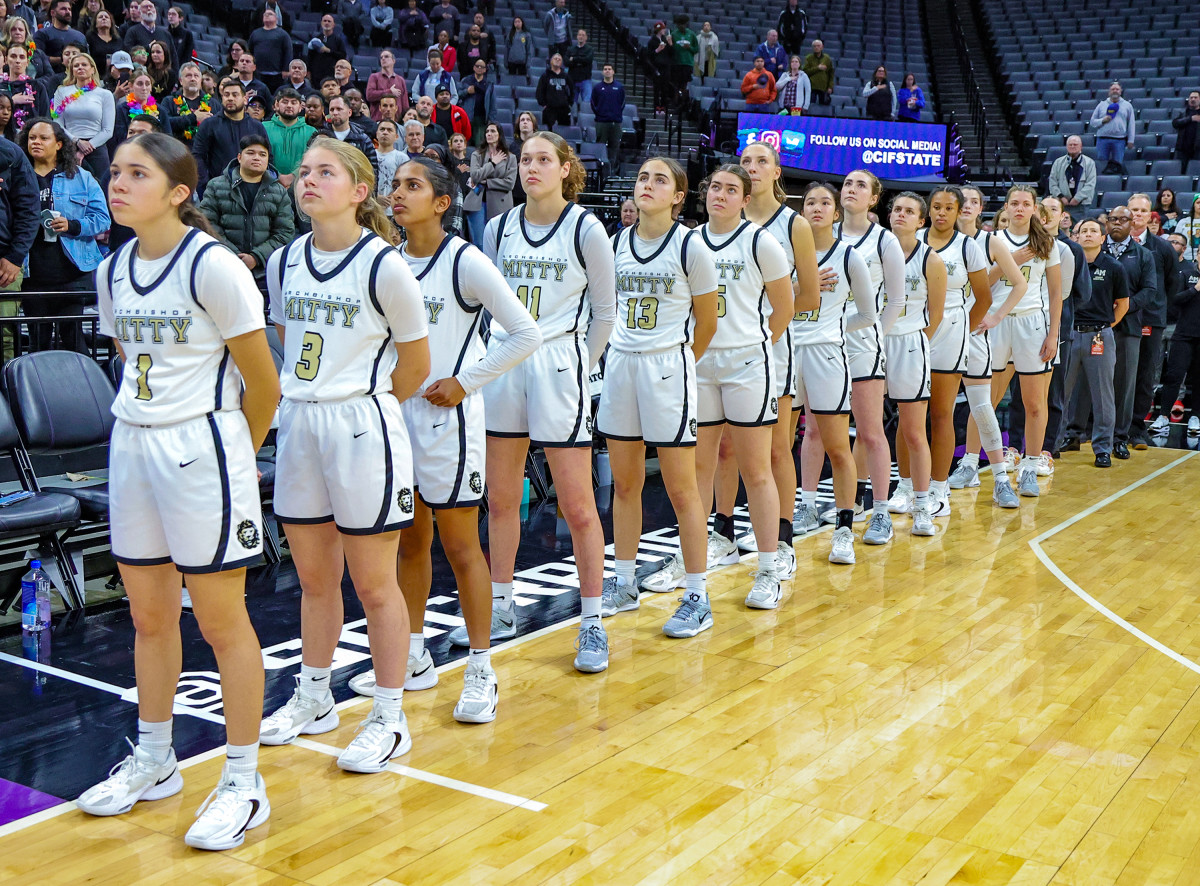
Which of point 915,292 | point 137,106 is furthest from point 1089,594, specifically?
point 137,106

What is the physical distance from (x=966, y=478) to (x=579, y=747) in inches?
199

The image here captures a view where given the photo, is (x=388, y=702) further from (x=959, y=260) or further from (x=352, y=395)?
(x=959, y=260)

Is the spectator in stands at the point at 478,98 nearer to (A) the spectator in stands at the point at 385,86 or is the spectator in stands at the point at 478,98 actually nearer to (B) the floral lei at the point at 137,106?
(A) the spectator in stands at the point at 385,86

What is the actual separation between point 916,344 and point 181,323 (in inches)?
181

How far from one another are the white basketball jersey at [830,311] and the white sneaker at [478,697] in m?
2.74

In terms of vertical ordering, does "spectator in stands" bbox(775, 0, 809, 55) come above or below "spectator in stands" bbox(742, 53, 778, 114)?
above

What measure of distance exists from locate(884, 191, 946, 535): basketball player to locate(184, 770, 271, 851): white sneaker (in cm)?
445

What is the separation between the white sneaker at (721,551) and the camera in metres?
5.99

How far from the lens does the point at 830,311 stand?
6031mm

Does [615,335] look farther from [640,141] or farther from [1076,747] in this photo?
[640,141]

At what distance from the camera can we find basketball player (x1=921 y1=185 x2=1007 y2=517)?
7004 millimetres

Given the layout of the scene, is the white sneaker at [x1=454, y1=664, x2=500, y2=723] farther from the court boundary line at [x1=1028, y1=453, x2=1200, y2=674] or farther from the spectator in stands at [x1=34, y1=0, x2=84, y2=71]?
the spectator in stands at [x1=34, y1=0, x2=84, y2=71]

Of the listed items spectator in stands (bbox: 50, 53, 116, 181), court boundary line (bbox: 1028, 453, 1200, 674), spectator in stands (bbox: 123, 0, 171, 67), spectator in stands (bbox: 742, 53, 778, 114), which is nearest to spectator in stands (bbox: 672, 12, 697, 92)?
spectator in stands (bbox: 742, 53, 778, 114)

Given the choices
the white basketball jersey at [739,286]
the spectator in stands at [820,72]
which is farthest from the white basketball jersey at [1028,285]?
the spectator in stands at [820,72]
